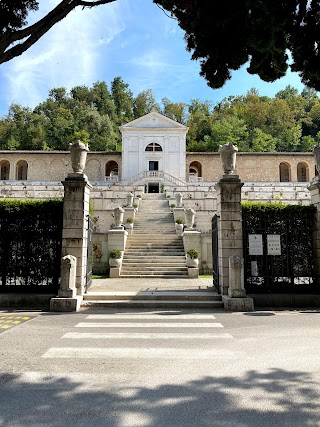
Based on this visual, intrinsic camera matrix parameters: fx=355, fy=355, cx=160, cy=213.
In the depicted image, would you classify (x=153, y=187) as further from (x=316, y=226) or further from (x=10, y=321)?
(x=10, y=321)

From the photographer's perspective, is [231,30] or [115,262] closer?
[231,30]

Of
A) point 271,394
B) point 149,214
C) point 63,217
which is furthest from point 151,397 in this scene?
point 149,214

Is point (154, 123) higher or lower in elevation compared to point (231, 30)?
higher

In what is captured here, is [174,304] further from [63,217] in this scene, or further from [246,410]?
[246,410]

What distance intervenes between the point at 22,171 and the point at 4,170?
2.62 meters

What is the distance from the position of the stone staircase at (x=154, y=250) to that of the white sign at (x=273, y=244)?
18.3 feet

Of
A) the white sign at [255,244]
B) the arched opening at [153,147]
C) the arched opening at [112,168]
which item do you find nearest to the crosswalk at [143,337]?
the white sign at [255,244]

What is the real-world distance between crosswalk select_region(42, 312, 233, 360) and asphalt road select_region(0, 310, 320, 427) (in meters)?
0.02

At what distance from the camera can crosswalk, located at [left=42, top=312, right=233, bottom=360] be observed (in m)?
5.35

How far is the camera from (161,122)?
4981cm

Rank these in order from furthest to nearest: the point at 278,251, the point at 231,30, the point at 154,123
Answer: the point at 154,123
the point at 278,251
the point at 231,30

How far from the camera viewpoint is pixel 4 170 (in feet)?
175

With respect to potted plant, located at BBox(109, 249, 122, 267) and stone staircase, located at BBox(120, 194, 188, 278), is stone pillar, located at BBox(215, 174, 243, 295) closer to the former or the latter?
stone staircase, located at BBox(120, 194, 188, 278)

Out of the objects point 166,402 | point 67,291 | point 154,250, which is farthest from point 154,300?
point 154,250
